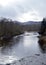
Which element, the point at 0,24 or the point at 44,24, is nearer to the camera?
the point at 0,24

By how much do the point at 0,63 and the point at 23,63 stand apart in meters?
2.81

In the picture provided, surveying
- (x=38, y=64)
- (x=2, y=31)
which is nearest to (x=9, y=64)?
(x=38, y=64)

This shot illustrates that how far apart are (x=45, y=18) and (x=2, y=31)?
24433 mm

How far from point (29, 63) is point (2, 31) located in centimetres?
4889

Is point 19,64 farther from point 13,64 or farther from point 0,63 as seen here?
point 0,63

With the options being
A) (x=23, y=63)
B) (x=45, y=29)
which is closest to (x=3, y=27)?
(x=45, y=29)

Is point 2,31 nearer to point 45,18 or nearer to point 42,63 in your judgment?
point 45,18

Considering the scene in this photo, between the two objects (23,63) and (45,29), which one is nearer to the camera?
(23,63)

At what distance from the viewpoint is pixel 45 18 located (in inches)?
3332

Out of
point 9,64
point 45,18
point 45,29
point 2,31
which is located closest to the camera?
point 9,64

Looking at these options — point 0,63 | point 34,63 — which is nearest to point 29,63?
point 34,63

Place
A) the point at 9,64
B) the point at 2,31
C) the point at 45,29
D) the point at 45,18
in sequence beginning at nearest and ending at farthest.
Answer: the point at 9,64 < the point at 2,31 < the point at 45,29 < the point at 45,18

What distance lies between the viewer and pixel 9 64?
818 inches

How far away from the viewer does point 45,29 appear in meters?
78.4
